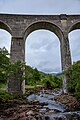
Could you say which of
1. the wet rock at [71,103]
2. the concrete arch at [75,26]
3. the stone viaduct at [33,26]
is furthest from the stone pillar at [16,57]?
the concrete arch at [75,26]

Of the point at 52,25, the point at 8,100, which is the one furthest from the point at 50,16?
the point at 8,100

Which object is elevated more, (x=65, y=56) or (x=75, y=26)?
(x=75, y=26)

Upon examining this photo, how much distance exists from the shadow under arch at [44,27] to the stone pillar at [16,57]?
61.9 inches

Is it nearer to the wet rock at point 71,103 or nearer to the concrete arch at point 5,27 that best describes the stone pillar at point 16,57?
the concrete arch at point 5,27

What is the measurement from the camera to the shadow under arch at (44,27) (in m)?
20.5

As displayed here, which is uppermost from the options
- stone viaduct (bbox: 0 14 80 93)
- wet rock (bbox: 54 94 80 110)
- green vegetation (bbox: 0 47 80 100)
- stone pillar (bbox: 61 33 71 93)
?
stone viaduct (bbox: 0 14 80 93)

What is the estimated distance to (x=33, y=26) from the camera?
20.9 meters

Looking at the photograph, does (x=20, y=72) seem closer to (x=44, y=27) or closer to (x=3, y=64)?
(x=3, y=64)

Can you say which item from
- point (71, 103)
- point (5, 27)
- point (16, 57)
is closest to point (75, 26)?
point (16, 57)

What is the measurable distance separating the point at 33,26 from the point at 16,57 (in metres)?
4.32

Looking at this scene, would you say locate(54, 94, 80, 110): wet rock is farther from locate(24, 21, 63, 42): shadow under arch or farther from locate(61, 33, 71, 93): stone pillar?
locate(24, 21, 63, 42): shadow under arch

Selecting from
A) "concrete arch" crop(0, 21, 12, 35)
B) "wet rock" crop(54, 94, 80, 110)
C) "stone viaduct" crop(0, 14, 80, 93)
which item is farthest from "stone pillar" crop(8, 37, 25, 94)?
"wet rock" crop(54, 94, 80, 110)

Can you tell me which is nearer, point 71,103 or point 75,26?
point 71,103

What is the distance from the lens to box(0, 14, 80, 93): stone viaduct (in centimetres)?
1938
